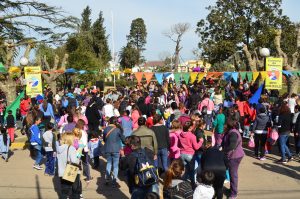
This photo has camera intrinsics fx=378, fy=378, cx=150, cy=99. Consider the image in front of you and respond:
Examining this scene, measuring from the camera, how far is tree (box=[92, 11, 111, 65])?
5872cm

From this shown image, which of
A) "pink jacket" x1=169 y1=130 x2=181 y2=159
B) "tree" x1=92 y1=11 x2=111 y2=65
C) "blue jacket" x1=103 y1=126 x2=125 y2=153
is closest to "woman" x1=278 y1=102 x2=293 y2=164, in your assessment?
"pink jacket" x1=169 y1=130 x2=181 y2=159

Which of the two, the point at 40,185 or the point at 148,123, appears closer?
the point at 40,185

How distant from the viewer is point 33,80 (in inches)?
562

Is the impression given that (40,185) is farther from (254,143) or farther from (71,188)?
(254,143)

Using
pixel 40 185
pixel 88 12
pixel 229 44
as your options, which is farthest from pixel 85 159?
pixel 88 12

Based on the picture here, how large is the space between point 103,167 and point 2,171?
108 inches

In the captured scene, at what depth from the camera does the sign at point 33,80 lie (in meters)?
14.2

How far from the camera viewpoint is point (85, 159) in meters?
8.80

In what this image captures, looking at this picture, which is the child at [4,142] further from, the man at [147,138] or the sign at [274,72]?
the sign at [274,72]

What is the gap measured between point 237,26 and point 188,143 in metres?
37.0

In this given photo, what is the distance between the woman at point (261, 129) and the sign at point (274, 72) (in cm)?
376

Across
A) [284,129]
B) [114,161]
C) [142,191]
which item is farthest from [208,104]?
[142,191]

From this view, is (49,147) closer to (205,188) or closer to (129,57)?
(205,188)

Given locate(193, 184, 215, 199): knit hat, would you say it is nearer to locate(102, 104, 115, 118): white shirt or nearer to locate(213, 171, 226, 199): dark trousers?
locate(213, 171, 226, 199): dark trousers
